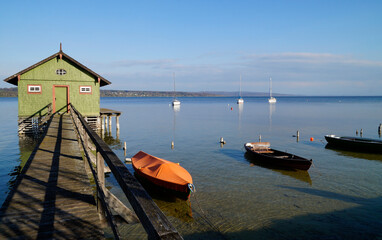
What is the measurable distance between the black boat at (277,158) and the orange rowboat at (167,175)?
8945 millimetres

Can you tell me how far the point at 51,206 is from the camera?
5.43 metres

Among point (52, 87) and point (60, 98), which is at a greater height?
point (52, 87)

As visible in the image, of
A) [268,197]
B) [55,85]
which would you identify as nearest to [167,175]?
[268,197]

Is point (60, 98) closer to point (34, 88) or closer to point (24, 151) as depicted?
point (34, 88)

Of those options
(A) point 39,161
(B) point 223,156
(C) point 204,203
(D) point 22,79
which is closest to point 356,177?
(B) point 223,156

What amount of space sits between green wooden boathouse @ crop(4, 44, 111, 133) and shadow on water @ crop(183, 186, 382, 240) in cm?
2362

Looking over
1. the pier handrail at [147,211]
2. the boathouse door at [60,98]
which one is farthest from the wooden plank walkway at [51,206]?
the boathouse door at [60,98]

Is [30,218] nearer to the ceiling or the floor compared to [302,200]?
nearer to the ceiling

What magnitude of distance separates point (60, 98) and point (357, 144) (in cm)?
3258

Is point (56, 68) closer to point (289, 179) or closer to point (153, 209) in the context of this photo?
point (289, 179)

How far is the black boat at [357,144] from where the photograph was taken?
2623 centimetres

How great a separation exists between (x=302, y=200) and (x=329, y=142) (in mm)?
19020

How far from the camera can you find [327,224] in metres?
11.8

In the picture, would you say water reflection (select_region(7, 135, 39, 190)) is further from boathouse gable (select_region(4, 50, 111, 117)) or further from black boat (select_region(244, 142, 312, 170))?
black boat (select_region(244, 142, 312, 170))
